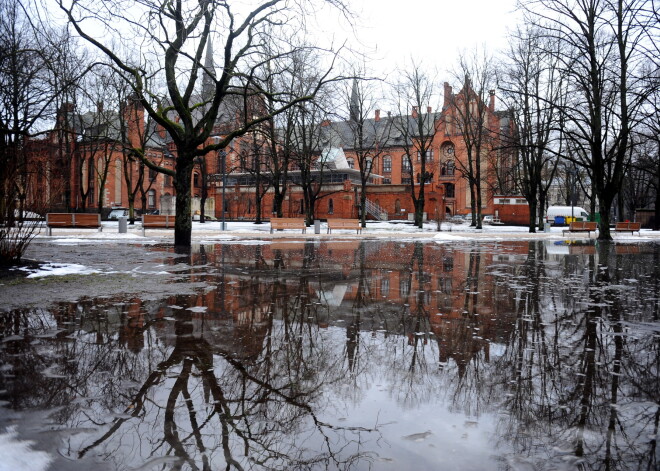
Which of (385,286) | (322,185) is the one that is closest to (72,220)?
(385,286)

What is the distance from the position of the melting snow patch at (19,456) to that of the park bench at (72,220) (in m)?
23.5

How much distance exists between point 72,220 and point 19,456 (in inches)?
984

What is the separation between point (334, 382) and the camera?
401 centimetres

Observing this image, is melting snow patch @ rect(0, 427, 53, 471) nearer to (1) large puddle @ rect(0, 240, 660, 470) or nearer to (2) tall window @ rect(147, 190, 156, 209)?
(1) large puddle @ rect(0, 240, 660, 470)

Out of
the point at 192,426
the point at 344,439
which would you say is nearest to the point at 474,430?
the point at 344,439

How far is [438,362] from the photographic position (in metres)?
4.55

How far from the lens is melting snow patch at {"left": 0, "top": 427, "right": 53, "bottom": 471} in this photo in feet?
8.68

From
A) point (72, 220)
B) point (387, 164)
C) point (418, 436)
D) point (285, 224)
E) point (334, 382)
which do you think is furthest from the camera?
point (387, 164)

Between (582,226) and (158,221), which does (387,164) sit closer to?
(582,226)

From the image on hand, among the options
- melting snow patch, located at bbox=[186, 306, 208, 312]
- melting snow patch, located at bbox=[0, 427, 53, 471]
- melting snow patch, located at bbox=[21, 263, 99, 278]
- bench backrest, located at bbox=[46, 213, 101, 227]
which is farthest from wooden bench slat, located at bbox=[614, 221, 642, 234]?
melting snow patch, located at bbox=[0, 427, 53, 471]

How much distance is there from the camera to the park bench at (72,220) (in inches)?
938

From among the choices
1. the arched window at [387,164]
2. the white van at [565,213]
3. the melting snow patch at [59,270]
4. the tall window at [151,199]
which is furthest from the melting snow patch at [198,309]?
the arched window at [387,164]

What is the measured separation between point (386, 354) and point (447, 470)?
210cm

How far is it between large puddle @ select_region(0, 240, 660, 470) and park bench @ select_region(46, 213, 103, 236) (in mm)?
19287
